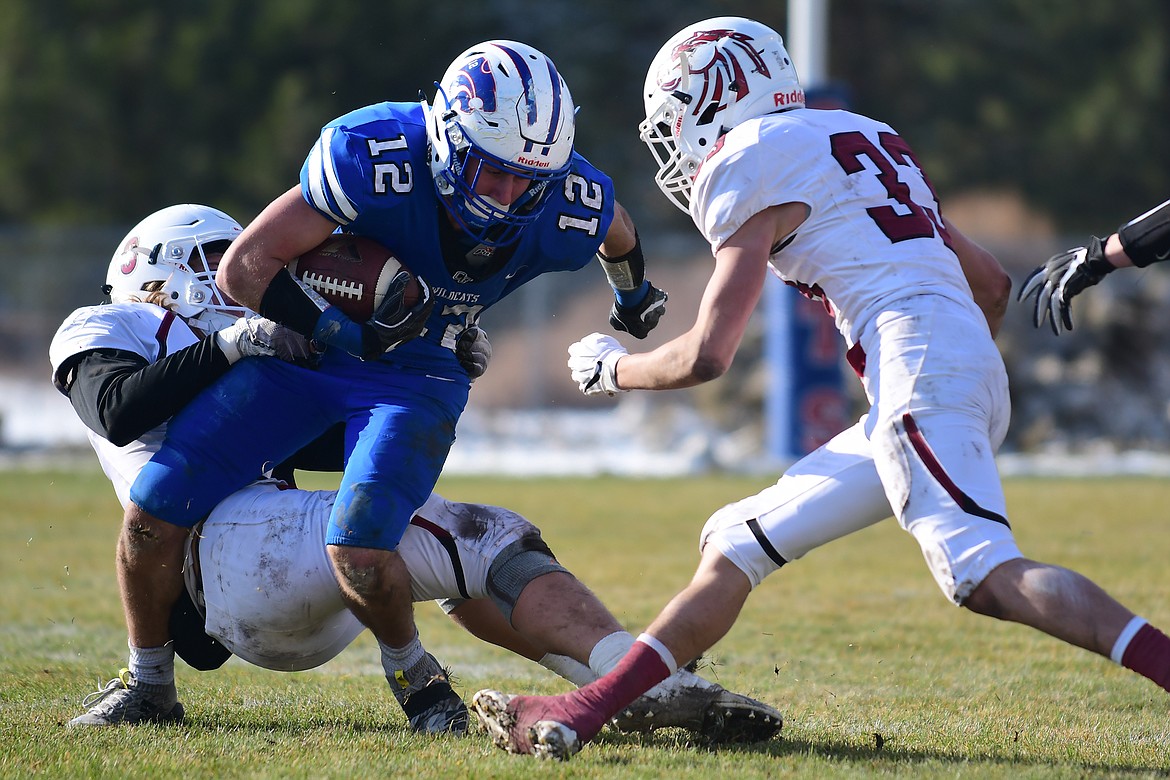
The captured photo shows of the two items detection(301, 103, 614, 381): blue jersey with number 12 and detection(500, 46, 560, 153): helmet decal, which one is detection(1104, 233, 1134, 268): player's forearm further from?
detection(500, 46, 560, 153): helmet decal

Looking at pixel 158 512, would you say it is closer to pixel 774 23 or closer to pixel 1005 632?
pixel 1005 632

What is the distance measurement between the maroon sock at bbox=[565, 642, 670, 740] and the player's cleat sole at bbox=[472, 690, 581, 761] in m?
0.04

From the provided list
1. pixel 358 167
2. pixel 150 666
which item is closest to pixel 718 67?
pixel 358 167

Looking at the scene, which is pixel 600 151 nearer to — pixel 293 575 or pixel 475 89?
pixel 475 89

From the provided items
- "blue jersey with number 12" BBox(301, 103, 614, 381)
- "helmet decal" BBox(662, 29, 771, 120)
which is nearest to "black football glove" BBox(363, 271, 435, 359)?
"blue jersey with number 12" BBox(301, 103, 614, 381)

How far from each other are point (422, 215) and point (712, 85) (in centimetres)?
88

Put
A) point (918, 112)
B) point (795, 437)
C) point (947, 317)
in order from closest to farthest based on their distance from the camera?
point (947, 317)
point (795, 437)
point (918, 112)

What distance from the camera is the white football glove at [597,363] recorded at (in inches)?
137

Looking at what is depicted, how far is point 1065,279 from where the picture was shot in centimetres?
389

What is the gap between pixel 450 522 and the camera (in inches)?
148

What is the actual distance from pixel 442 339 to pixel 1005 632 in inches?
101

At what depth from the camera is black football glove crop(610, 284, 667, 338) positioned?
14.4ft

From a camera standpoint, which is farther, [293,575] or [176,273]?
[176,273]

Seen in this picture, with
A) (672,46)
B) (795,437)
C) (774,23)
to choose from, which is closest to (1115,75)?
(774,23)
